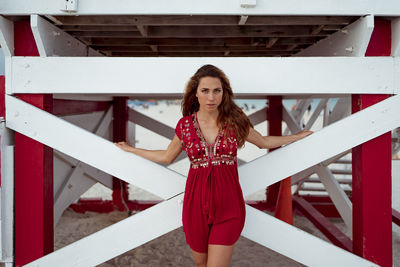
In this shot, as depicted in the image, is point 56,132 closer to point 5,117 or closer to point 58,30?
point 5,117

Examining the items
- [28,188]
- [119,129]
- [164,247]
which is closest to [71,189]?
[164,247]

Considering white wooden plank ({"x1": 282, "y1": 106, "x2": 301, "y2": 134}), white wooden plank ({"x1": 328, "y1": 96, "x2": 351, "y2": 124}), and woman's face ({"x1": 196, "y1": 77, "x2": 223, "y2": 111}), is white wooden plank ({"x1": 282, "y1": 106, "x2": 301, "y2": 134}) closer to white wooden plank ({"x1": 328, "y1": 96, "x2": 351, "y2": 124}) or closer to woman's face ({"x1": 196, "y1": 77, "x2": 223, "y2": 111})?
white wooden plank ({"x1": 328, "y1": 96, "x2": 351, "y2": 124})

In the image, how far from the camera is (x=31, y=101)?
9.65 ft

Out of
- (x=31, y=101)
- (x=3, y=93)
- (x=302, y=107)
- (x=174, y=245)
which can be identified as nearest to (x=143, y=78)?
(x=31, y=101)

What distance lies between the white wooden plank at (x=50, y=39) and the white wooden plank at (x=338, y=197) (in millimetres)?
3153

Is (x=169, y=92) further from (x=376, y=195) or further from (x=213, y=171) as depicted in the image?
(x=376, y=195)

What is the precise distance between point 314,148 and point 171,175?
113cm

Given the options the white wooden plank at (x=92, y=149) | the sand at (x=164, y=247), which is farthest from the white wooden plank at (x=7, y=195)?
the sand at (x=164, y=247)

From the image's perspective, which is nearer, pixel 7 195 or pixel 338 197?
pixel 7 195

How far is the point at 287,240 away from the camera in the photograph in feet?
9.09

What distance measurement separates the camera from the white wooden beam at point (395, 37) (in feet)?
9.57

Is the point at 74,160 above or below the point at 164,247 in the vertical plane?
above

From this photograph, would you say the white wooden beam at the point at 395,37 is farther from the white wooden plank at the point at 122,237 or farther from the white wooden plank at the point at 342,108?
the white wooden plank at the point at 122,237

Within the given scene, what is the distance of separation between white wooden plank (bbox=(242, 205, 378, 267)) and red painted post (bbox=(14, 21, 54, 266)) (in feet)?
5.48
